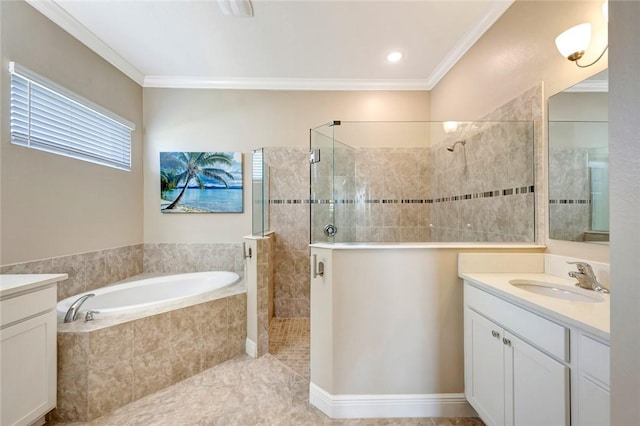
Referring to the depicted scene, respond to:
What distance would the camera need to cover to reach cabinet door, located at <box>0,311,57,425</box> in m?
1.30

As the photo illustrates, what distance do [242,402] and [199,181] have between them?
7.63 ft

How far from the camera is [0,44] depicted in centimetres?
175

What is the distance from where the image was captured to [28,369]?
4.61 feet

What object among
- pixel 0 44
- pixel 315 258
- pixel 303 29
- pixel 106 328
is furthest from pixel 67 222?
pixel 303 29

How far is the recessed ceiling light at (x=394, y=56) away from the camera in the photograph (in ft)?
8.46

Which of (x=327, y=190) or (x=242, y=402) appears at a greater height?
(x=327, y=190)

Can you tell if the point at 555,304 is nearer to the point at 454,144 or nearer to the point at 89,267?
the point at 454,144

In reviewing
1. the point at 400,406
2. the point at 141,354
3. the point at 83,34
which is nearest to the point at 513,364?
the point at 400,406

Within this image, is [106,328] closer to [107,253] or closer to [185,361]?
[185,361]

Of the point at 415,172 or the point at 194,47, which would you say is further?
the point at 415,172

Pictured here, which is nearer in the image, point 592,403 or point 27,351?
point 592,403

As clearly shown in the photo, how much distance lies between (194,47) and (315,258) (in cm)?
227

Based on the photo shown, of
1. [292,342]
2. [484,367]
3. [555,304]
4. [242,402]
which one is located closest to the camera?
[555,304]

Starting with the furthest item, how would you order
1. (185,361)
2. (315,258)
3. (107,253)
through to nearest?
(107,253)
(185,361)
(315,258)
